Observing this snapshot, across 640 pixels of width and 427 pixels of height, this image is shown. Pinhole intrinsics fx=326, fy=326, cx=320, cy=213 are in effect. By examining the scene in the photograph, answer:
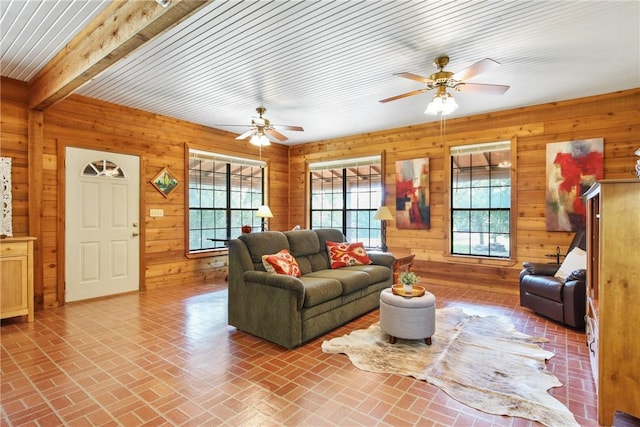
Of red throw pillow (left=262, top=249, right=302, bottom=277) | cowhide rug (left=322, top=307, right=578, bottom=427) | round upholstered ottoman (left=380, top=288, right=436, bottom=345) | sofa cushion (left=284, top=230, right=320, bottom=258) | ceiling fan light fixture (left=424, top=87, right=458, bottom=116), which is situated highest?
ceiling fan light fixture (left=424, top=87, right=458, bottom=116)

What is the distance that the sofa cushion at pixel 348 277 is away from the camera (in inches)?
140

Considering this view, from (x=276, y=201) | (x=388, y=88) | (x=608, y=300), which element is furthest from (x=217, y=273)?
(x=608, y=300)

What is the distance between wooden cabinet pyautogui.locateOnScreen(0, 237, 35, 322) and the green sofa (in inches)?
92.4

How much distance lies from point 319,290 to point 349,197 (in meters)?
4.11

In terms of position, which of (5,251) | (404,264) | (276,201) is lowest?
(404,264)

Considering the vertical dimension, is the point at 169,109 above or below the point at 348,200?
above

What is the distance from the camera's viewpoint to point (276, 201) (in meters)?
7.57

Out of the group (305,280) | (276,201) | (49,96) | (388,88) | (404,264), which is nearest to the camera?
(305,280)

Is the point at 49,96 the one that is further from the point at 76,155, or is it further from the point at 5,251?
the point at 5,251

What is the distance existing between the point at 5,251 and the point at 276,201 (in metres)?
4.75

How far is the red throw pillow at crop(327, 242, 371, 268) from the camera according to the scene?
14.1 feet

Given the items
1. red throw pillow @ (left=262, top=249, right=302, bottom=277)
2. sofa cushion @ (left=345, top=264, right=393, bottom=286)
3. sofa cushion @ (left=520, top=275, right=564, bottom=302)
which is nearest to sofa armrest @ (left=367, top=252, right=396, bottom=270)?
sofa cushion @ (left=345, top=264, right=393, bottom=286)

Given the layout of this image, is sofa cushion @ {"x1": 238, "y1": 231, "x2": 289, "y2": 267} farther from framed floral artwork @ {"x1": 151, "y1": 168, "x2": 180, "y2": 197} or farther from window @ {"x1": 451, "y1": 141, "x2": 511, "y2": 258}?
window @ {"x1": 451, "y1": 141, "x2": 511, "y2": 258}

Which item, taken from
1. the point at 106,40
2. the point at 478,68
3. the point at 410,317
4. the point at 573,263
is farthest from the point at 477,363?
the point at 106,40
